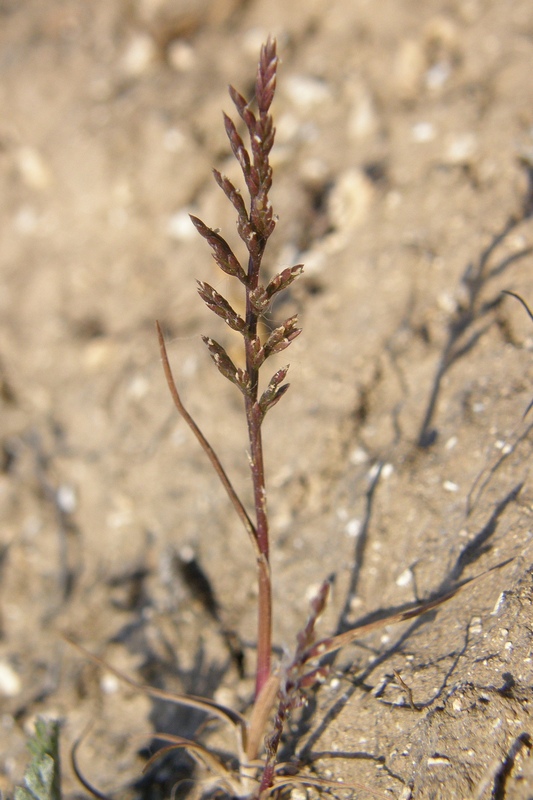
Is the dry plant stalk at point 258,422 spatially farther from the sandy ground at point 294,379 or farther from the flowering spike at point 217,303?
the sandy ground at point 294,379

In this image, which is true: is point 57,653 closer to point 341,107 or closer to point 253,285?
point 253,285

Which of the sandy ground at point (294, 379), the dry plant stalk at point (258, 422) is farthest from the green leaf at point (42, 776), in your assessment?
the sandy ground at point (294, 379)

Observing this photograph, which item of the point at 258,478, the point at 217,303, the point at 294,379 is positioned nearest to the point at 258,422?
the point at 258,478

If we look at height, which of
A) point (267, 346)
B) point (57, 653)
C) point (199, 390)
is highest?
point (199, 390)

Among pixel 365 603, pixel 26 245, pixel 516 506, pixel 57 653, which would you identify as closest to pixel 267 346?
pixel 516 506

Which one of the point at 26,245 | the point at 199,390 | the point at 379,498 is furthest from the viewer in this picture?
the point at 26,245

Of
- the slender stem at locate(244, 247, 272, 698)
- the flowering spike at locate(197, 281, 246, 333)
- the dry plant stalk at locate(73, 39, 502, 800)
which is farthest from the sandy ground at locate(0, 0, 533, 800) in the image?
the flowering spike at locate(197, 281, 246, 333)

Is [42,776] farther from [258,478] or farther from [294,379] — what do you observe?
[294,379]
